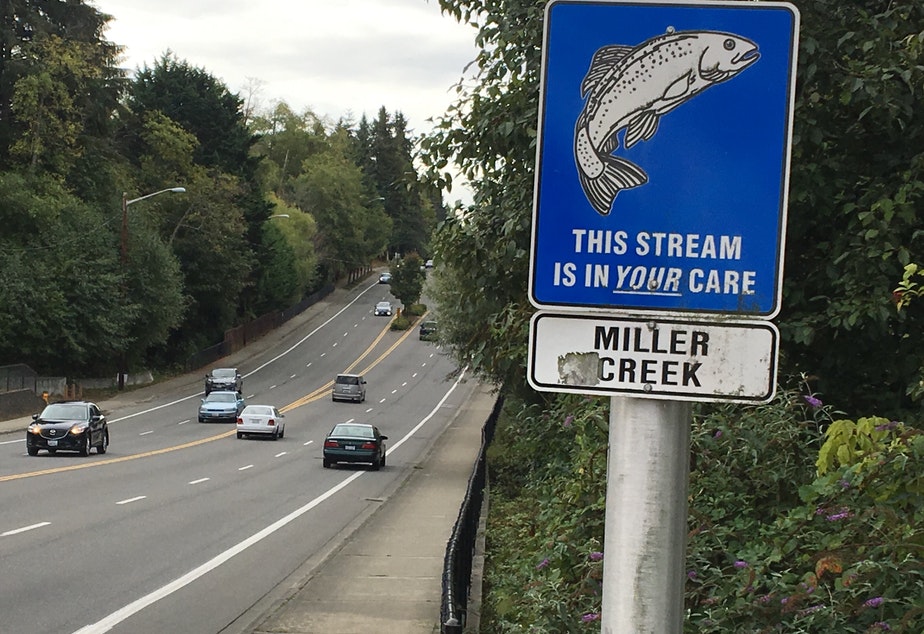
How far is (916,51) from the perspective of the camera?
9219 mm

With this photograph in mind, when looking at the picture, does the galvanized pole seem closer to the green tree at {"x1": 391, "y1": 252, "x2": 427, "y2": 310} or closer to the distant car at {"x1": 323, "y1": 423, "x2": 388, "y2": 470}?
the distant car at {"x1": 323, "y1": 423, "x2": 388, "y2": 470}

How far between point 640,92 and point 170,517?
19566mm

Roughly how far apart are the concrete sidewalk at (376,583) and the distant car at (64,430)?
10.3 meters

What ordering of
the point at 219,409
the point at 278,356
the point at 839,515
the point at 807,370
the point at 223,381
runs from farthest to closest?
1. the point at 278,356
2. the point at 223,381
3. the point at 219,409
4. the point at 807,370
5. the point at 839,515

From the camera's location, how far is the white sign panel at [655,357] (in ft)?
8.92

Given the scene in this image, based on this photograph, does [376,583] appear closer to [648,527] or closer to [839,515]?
[839,515]

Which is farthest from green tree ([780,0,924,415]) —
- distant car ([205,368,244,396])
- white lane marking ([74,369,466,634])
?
distant car ([205,368,244,396])

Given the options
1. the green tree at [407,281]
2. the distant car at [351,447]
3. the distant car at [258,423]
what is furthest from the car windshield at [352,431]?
the green tree at [407,281]

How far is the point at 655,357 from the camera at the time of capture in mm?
2750

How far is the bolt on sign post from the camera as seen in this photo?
272 centimetres

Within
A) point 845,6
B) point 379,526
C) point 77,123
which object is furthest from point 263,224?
point 845,6

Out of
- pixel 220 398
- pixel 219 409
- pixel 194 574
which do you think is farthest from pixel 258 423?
pixel 194 574

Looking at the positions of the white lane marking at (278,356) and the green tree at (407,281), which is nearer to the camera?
the white lane marking at (278,356)

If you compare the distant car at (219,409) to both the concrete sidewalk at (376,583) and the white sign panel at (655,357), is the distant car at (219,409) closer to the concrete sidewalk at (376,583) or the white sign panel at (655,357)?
the concrete sidewalk at (376,583)
